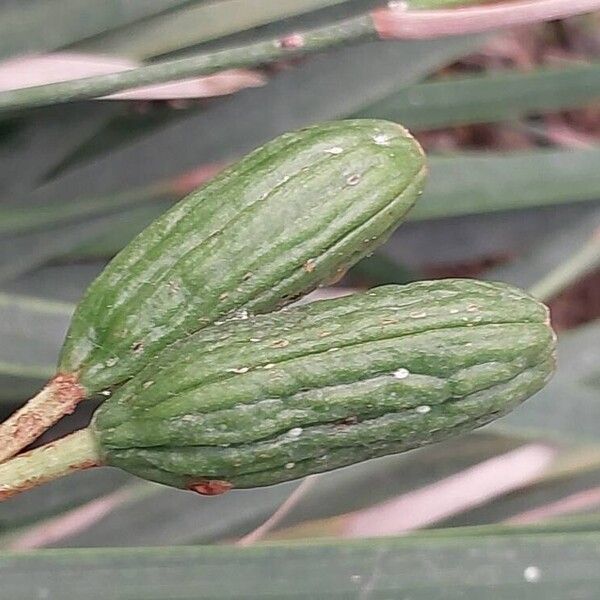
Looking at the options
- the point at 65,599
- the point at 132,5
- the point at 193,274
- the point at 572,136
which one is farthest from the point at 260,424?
the point at 572,136

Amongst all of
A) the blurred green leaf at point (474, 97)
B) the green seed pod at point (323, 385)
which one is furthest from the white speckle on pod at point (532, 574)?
the blurred green leaf at point (474, 97)

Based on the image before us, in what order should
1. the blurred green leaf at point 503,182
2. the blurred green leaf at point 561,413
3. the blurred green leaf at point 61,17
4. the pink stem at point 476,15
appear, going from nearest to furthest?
1. the pink stem at point 476,15
2. the blurred green leaf at point 61,17
3. the blurred green leaf at point 561,413
4. the blurred green leaf at point 503,182

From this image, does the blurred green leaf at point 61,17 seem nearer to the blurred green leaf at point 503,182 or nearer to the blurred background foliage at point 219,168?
the blurred background foliage at point 219,168

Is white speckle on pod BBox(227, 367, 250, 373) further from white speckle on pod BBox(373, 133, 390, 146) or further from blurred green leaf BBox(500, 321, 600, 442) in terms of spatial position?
blurred green leaf BBox(500, 321, 600, 442)

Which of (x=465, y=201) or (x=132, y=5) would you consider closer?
(x=132, y=5)

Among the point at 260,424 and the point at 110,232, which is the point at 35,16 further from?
the point at 260,424

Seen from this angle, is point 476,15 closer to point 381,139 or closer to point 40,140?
point 381,139

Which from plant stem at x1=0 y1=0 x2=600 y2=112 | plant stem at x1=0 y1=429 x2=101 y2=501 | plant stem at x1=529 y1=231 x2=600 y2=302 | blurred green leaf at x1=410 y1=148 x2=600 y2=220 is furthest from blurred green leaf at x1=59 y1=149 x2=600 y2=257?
plant stem at x1=0 y1=429 x2=101 y2=501
